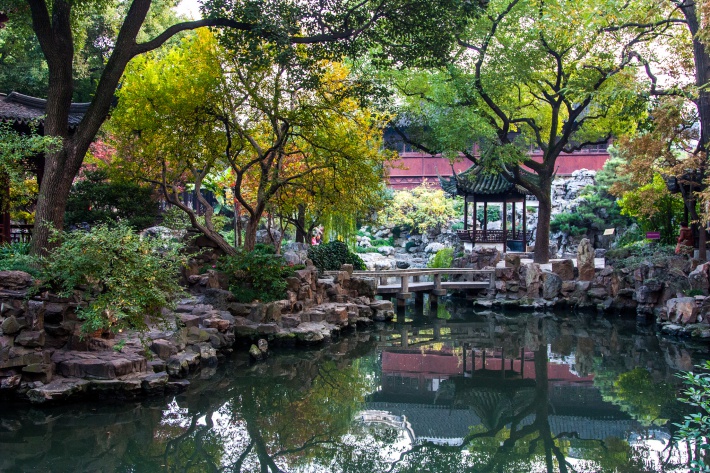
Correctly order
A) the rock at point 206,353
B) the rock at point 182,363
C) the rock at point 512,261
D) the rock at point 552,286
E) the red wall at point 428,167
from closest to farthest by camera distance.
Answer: the rock at point 182,363
the rock at point 206,353
the rock at point 552,286
the rock at point 512,261
the red wall at point 428,167

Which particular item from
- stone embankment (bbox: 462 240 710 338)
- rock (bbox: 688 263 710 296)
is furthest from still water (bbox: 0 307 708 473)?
rock (bbox: 688 263 710 296)

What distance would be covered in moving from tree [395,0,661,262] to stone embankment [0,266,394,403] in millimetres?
7265

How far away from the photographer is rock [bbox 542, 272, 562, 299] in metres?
16.1

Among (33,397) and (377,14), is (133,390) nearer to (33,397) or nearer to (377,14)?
(33,397)

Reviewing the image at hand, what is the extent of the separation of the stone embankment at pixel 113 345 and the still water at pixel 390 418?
0.24 meters

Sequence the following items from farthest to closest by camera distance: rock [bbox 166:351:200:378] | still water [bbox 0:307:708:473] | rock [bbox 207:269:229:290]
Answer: rock [bbox 207:269:229:290] < rock [bbox 166:351:200:378] < still water [bbox 0:307:708:473]

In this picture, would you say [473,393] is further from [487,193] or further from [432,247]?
[432,247]

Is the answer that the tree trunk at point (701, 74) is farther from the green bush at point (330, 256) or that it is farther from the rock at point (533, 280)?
the green bush at point (330, 256)

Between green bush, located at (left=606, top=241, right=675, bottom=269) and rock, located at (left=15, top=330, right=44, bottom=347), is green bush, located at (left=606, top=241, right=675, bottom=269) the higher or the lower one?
the higher one

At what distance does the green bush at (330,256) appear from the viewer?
14242 mm

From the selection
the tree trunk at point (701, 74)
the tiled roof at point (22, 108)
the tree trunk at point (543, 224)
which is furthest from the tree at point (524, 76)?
the tiled roof at point (22, 108)

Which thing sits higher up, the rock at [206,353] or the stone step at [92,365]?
the stone step at [92,365]

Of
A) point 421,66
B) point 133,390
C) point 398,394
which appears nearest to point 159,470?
point 133,390

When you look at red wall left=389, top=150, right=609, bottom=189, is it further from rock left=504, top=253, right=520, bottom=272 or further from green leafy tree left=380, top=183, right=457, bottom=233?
rock left=504, top=253, right=520, bottom=272
